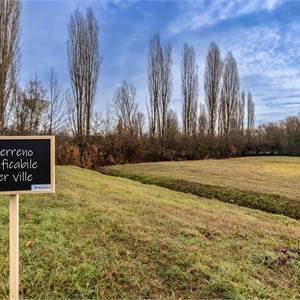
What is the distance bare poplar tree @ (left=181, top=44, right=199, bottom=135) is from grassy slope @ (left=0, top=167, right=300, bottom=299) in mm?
27890

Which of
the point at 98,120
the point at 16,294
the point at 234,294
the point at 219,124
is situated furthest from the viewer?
the point at 219,124

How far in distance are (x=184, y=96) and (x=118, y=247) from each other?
30.1 m

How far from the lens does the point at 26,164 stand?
2.79 metres

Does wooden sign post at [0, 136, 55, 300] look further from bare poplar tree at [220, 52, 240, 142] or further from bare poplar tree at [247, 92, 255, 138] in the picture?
bare poplar tree at [247, 92, 255, 138]

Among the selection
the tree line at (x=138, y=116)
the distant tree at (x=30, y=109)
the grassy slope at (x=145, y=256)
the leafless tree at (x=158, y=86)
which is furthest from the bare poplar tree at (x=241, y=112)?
the grassy slope at (x=145, y=256)

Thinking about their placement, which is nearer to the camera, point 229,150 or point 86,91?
point 86,91

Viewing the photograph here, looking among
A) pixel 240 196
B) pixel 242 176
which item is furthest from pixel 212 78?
pixel 240 196

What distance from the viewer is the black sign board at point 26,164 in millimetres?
2734

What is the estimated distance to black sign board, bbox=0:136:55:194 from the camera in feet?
8.97

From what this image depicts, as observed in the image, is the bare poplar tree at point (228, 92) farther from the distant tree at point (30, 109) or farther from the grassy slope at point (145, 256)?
the grassy slope at point (145, 256)

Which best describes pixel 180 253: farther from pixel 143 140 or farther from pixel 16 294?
pixel 143 140

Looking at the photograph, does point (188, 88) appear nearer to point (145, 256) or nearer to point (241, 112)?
point (241, 112)

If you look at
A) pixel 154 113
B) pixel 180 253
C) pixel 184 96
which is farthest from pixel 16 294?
pixel 184 96

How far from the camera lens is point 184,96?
3303 centimetres
